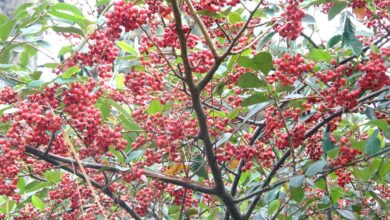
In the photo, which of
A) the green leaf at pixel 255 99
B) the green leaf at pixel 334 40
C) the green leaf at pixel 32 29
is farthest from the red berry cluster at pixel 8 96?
the green leaf at pixel 334 40

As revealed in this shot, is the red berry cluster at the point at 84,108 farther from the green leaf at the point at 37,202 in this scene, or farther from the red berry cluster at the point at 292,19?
the green leaf at the point at 37,202

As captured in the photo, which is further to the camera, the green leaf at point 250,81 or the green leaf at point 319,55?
the green leaf at point 319,55

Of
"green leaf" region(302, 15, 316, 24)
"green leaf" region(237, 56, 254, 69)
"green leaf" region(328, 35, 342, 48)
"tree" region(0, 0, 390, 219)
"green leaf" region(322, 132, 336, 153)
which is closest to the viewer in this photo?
"tree" region(0, 0, 390, 219)

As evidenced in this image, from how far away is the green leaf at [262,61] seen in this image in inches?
70.6

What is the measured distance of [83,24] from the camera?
2.12m

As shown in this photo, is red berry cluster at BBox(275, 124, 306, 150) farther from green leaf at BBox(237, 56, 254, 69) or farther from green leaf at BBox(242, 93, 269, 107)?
green leaf at BBox(237, 56, 254, 69)

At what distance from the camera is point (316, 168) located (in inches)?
79.0

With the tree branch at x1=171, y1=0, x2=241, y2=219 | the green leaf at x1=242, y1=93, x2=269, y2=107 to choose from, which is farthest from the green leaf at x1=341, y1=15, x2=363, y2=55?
the tree branch at x1=171, y1=0, x2=241, y2=219

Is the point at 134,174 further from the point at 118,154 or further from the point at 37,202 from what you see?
the point at 37,202

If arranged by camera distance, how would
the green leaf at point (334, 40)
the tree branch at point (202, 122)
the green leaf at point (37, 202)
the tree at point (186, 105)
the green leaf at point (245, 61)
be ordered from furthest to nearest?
the green leaf at point (37, 202) < the green leaf at point (334, 40) < the green leaf at point (245, 61) < the tree at point (186, 105) < the tree branch at point (202, 122)

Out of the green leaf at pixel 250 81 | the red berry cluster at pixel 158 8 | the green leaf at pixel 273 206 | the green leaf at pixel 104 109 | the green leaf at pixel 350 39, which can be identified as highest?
the green leaf at pixel 350 39

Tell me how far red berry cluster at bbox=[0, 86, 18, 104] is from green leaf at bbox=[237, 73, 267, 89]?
2.40 ft

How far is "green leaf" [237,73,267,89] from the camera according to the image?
1836mm

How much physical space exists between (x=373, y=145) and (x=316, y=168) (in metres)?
0.22
